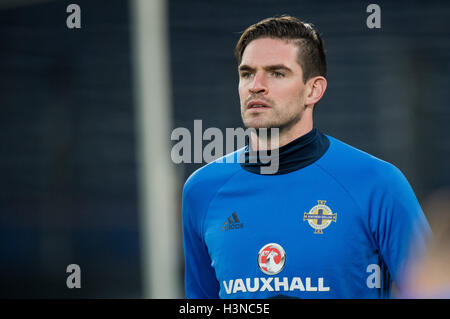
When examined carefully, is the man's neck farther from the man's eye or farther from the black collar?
the man's eye

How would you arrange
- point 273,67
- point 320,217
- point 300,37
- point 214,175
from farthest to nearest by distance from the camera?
point 214,175 → point 300,37 → point 273,67 → point 320,217

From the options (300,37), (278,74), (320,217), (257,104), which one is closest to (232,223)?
(320,217)

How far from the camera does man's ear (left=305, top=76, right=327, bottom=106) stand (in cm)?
298

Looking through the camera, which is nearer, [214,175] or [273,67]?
[273,67]

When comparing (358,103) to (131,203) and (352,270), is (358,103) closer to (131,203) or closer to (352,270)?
(131,203)

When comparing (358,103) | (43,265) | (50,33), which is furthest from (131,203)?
(358,103)

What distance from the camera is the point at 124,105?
32.0ft

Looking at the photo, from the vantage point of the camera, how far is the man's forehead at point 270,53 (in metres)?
2.92

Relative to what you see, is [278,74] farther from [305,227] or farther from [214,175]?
[305,227]

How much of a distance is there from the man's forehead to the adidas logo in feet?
2.20

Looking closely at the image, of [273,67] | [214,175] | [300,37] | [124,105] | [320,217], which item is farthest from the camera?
[124,105]

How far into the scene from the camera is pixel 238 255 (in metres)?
2.82

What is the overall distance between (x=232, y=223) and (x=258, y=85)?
2.01ft

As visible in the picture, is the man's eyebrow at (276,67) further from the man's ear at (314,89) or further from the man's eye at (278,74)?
the man's ear at (314,89)
